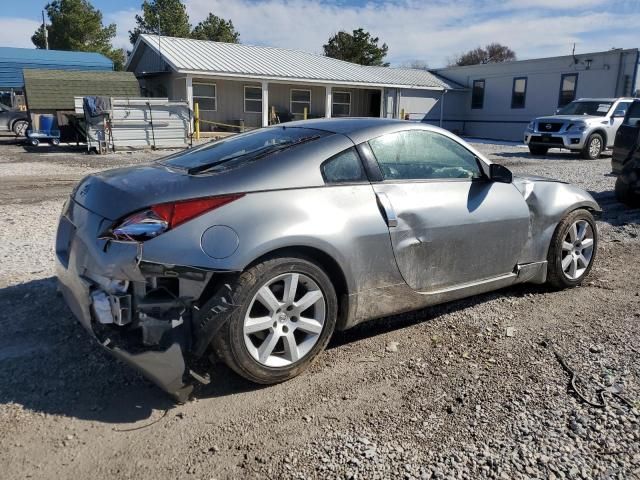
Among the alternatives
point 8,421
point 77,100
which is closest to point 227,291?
point 8,421

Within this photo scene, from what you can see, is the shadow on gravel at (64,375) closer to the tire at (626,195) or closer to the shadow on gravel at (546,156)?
the tire at (626,195)

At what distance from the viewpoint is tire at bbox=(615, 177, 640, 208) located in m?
8.65

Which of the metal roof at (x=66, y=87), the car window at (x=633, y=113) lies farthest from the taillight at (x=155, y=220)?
the metal roof at (x=66, y=87)

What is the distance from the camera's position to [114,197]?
9.85ft

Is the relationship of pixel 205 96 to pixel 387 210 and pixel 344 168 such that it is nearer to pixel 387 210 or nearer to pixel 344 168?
pixel 344 168

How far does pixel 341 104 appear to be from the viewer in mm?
30500

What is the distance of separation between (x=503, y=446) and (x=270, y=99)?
26518 mm

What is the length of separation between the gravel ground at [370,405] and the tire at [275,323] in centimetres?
16

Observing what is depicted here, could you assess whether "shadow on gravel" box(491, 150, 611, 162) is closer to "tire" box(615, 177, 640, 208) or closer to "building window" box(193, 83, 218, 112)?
"tire" box(615, 177, 640, 208)

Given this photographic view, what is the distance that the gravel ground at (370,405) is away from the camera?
2508 millimetres

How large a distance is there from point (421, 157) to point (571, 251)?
6.10 feet

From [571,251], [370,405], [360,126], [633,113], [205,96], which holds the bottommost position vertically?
[370,405]

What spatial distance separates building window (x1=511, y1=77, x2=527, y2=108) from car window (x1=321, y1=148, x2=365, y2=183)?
93.3 feet

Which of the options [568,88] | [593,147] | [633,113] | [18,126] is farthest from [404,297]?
[568,88]
